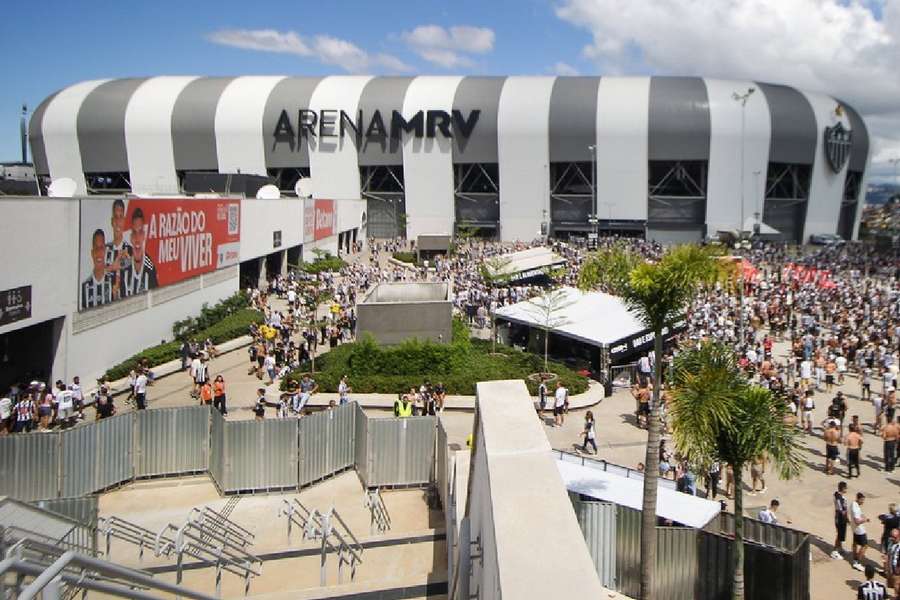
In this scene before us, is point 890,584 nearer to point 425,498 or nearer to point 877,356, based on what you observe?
A: point 425,498

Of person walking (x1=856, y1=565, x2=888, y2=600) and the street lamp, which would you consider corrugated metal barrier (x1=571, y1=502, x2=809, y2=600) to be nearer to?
person walking (x1=856, y1=565, x2=888, y2=600)

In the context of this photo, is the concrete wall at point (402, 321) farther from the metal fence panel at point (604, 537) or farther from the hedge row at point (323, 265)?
the hedge row at point (323, 265)

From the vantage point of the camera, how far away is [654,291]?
9.33 metres

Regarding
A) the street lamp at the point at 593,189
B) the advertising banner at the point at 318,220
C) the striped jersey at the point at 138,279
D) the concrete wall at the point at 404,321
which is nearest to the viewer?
the striped jersey at the point at 138,279

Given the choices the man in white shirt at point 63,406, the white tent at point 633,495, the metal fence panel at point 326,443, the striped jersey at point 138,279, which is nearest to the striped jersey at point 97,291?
the striped jersey at point 138,279

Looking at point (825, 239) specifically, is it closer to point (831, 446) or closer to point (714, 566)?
point (831, 446)

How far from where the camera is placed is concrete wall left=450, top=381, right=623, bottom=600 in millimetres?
3676

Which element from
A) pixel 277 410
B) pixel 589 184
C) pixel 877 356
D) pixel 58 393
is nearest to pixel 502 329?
pixel 277 410

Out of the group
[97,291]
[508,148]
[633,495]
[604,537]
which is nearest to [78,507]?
[604,537]

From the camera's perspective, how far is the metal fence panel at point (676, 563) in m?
8.62

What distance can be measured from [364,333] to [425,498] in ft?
33.6

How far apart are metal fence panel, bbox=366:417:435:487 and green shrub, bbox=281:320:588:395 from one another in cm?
643

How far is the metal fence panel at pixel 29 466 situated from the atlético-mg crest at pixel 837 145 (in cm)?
6484

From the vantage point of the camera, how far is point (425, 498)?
11875 millimetres
